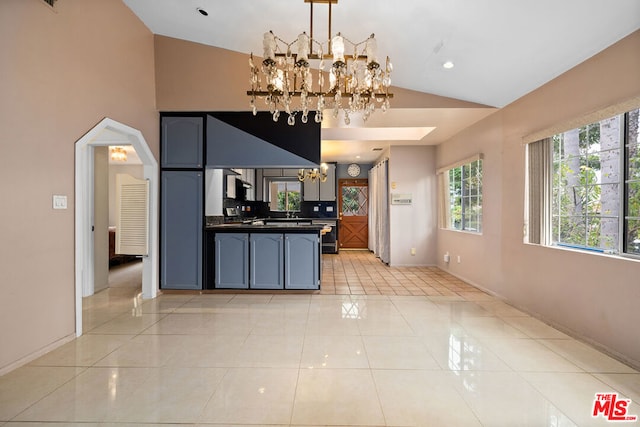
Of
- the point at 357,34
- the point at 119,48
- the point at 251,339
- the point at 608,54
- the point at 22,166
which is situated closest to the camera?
the point at 22,166

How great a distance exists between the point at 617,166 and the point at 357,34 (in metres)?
2.52

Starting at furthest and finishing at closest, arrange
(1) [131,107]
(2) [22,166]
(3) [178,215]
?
1. (3) [178,215]
2. (1) [131,107]
3. (2) [22,166]

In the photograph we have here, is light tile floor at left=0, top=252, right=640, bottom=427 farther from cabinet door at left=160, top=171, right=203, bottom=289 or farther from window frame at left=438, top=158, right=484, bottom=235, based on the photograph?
window frame at left=438, top=158, right=484, bottom=235

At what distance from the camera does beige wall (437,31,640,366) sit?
7.89 ft

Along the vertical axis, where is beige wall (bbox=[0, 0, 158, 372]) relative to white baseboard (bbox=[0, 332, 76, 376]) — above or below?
above

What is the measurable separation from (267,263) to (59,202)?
2324 millimetres

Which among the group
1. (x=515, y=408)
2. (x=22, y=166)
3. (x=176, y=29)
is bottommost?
(x=515, y=408)

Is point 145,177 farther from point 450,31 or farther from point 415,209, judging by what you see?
point 415,209

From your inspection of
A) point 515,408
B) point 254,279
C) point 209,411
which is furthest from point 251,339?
point 515,408

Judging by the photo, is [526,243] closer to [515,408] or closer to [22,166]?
[515,408]

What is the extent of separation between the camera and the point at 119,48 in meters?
3.44

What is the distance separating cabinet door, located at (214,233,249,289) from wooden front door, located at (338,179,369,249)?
5.20 metres

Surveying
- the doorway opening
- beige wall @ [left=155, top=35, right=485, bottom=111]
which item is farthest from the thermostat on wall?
the doorway opening
